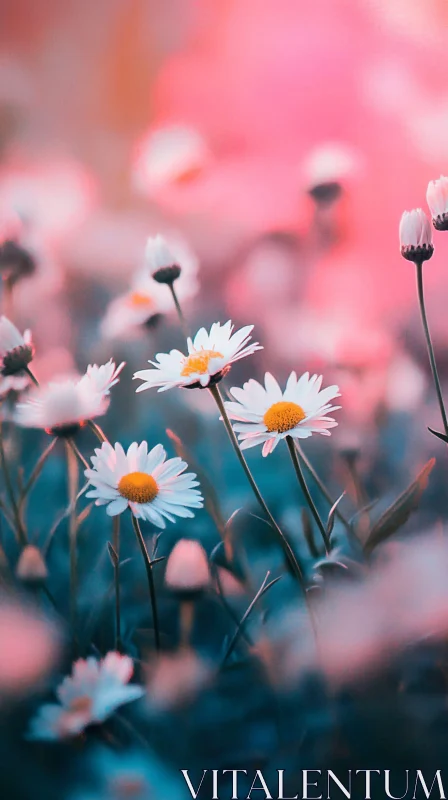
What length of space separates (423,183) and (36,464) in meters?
0.55

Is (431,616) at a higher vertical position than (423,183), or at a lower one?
lower

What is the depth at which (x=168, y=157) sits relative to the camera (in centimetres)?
81

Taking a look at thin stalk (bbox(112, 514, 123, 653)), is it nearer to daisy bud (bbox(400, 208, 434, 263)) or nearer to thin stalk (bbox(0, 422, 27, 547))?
thin stalk (bbox(0, 422, 27, 547))

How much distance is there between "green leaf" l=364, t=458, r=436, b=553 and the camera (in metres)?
0.72

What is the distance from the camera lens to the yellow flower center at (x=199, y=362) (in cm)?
68

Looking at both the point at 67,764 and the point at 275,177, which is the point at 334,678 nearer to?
the point at 67,764

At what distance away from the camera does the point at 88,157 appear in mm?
811

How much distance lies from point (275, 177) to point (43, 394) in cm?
37

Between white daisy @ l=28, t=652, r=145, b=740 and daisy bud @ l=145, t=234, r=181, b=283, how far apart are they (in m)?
Answer: 0.41

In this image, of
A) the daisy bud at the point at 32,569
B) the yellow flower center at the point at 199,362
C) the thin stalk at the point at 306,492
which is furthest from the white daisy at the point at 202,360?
the daisy bud at the point at 32,569

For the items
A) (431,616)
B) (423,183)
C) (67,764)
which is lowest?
(67,764)

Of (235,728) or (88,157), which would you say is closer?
(235,728)

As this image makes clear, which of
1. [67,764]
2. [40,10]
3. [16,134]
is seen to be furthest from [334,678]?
[40,10]

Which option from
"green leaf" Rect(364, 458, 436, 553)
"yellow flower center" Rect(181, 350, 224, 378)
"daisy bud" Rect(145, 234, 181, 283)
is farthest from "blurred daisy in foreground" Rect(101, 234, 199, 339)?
"green leaf" Rect(364, 458, 436, 553)
